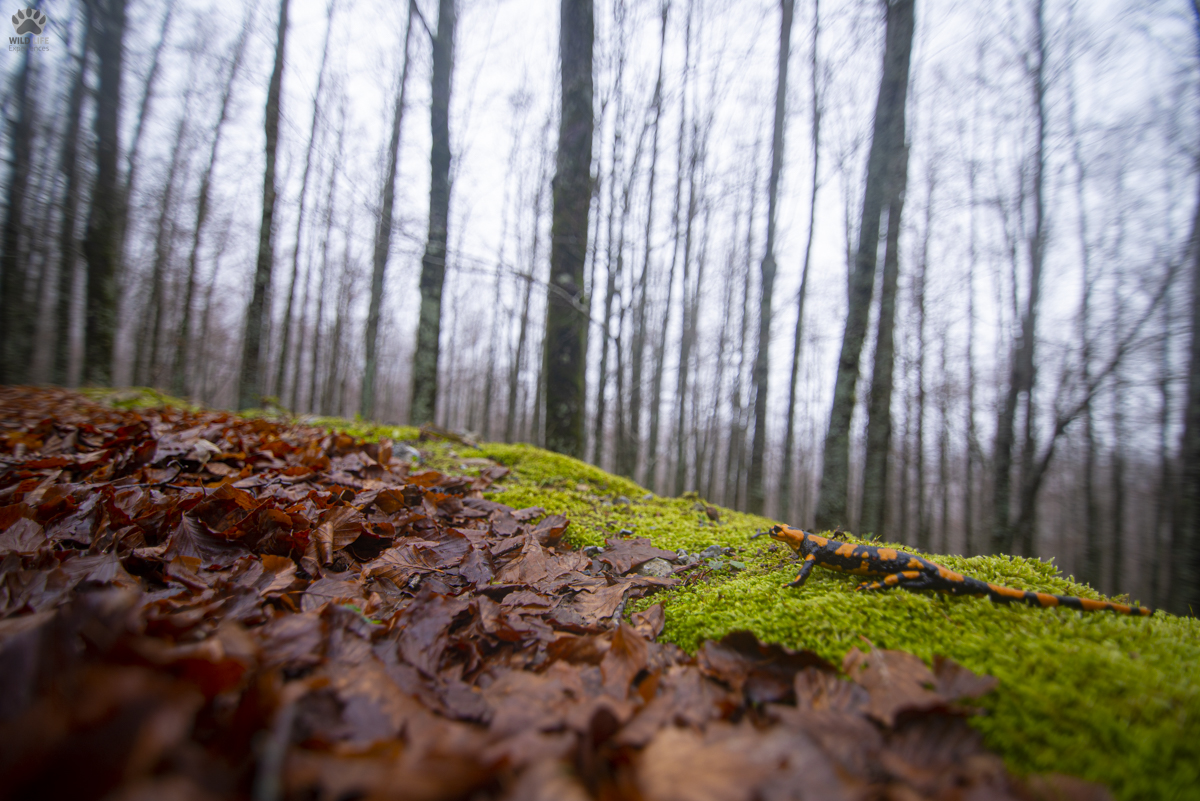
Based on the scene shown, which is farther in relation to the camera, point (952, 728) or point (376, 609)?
point (376, 609)

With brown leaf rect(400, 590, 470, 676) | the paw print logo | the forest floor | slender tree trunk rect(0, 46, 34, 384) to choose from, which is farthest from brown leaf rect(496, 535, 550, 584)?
the paw print logo

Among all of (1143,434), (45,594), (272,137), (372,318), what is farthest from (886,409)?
(1143,434)

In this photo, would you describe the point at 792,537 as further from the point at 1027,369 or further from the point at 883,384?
the point at 1027,369

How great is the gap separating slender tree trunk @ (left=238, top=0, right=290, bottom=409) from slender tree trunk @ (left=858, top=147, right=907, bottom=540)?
12.0 m

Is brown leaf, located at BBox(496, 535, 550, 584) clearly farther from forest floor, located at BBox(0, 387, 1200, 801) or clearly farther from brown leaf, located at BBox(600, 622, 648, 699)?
brown leaf, located at BBox(600, 622, 648, 699)

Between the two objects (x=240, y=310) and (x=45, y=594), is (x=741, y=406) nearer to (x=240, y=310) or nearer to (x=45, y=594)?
(x=45, y=594)

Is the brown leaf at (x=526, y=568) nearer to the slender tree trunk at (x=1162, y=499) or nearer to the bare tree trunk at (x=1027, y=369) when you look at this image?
the bare tree trunk at (x=1027, y=369)

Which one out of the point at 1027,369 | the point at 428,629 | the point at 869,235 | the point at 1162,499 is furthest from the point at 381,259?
the point at 1162,499

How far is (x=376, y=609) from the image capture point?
1.58m

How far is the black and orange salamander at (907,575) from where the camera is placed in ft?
5.47

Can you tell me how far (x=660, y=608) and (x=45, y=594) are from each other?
6.85 feet

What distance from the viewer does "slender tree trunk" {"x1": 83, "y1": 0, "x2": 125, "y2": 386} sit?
304 inches

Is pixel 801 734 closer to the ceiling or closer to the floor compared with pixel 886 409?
closer to the floor

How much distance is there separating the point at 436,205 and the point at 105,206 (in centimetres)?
622
